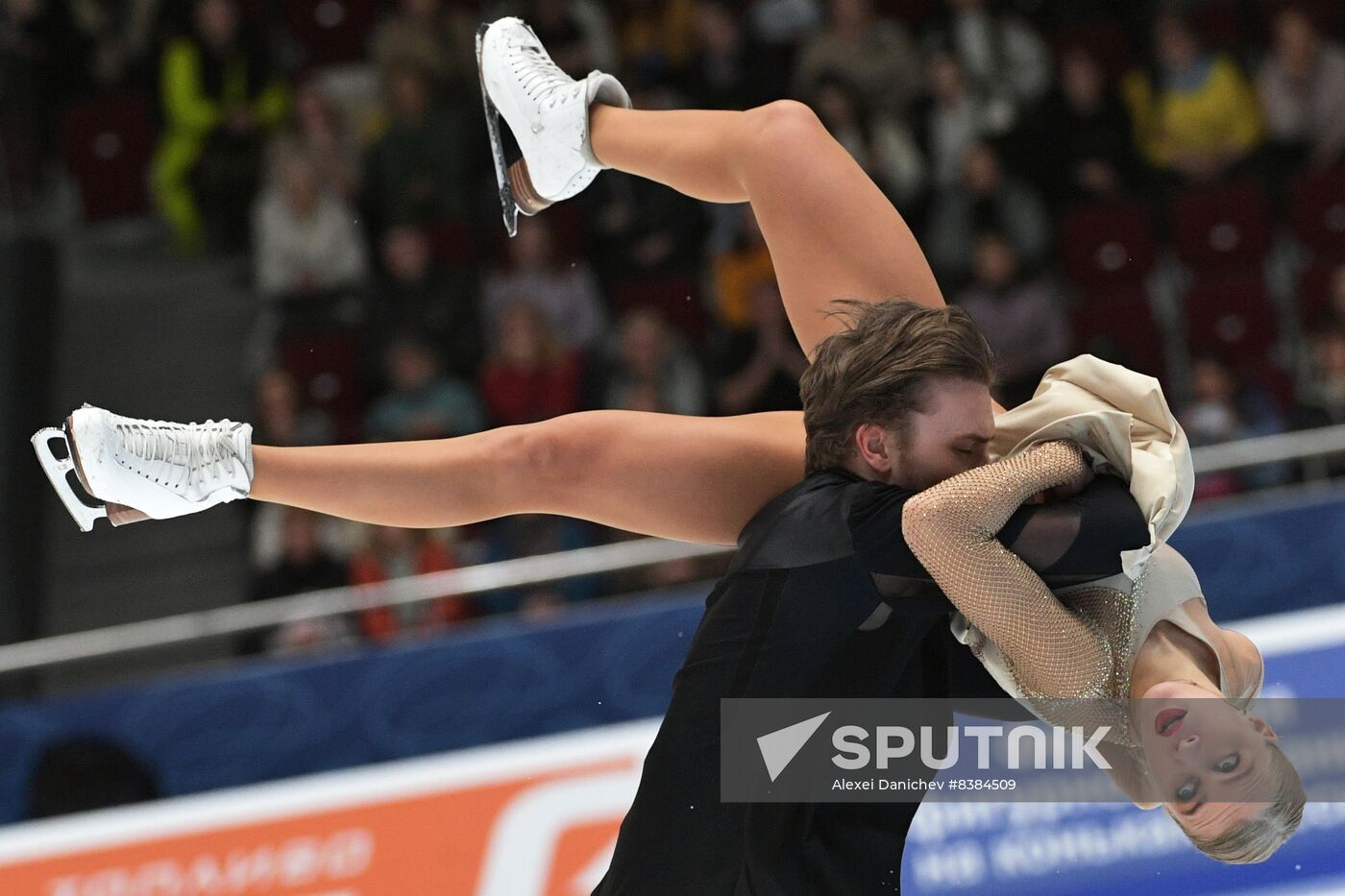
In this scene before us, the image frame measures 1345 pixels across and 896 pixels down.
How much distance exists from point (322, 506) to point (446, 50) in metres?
5.26

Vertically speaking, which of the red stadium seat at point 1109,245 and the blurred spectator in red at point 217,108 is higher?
the blurred spectator in red at point 217,108

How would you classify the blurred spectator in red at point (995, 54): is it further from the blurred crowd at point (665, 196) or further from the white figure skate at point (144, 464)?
the white figure skate at point (144, 464)

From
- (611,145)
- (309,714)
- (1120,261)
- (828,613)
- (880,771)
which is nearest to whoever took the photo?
(828,613)

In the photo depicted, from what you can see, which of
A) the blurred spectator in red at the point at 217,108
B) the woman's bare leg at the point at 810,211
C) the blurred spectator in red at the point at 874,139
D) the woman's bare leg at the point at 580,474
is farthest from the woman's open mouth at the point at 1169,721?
the blurred spectator in red at the point at 217,108

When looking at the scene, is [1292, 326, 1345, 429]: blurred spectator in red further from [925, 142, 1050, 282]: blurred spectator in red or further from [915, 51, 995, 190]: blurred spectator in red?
[915, 51, 995, 190]: blurred spectator in red

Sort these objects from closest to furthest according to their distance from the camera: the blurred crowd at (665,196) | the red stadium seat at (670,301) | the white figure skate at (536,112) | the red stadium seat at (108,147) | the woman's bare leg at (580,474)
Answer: the woman's bare leg at (580,474) → the white figure skate at (536,112) → the blurred crowd at (665,196) → the red stadium seat at (670,301) → the red stadium seat at (108,147)

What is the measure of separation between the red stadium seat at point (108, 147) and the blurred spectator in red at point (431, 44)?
125 cm

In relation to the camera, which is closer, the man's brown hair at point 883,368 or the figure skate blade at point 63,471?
the man's brown hair at point 883,368

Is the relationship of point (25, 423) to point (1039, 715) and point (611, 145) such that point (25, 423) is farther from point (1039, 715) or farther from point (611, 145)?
point (1039, 715)

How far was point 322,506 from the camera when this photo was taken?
321 centimetres

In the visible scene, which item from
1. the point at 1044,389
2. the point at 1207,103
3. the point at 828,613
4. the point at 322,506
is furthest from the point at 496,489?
the point at 1207,103

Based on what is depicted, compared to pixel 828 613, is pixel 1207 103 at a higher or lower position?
higher

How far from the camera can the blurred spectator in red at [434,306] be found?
7.24 m

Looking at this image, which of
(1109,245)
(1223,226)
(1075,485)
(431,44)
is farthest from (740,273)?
(1075,485)
